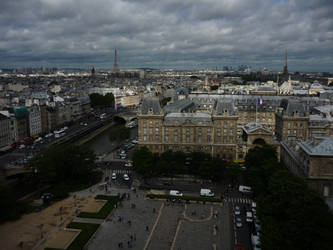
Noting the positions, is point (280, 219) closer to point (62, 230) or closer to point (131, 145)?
point (62, 230)

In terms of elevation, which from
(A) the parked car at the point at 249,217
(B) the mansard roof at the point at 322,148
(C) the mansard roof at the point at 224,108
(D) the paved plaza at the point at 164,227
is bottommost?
(D) the paved plaza at the point at 164,227

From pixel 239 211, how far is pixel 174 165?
20388mm

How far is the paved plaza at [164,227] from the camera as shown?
4525 cm

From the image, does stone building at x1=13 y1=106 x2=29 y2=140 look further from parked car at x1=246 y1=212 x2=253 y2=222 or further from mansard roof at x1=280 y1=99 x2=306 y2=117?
mansard roof at x1=280 y1=99 x2=306 y2=117

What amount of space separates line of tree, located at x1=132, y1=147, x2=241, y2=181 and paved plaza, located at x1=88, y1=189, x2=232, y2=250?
11101mm

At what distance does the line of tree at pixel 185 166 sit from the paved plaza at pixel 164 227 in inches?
437

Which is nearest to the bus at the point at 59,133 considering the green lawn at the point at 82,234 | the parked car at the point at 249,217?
the green lawn at the point at 82,234

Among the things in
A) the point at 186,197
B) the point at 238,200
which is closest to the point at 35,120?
the point at 186,197

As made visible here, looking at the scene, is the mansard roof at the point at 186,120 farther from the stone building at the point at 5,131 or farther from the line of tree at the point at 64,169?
the stone building at the point at 5,131

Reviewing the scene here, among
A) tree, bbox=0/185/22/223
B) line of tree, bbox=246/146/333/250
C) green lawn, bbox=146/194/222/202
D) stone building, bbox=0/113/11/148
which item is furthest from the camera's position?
stone building, bbox=0/113/11/148

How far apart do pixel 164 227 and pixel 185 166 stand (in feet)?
80.8

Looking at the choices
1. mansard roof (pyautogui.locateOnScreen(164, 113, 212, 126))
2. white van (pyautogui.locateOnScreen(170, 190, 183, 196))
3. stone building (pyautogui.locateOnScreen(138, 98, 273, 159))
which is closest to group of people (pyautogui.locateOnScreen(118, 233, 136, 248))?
white van (pyautogui.locateOnScreen(170, 190, 183, 196))

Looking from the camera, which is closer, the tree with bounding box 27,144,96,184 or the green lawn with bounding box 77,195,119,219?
the green lawn with bounding box 77,195,119,219

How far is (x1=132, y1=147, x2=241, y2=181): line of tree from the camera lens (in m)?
68.5
